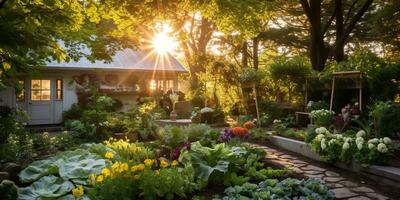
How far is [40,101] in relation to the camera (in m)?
15.4

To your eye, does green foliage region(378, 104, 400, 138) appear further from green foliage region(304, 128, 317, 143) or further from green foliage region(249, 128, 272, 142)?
green foliage region(249, 128, 272, 142)

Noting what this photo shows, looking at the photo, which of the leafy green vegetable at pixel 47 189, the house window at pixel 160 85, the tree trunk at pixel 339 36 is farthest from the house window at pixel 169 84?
the leafy green vegetable at pixel 47 189

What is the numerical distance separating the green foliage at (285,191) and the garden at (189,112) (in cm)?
2

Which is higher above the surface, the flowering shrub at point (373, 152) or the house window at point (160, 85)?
the house window at point (160, 85)

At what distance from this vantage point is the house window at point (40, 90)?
602 inches

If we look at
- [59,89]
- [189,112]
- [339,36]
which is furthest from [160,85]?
[339,36]

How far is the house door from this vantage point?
15180mm

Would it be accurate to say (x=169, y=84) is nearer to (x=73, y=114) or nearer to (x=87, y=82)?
(x=87, y=82)

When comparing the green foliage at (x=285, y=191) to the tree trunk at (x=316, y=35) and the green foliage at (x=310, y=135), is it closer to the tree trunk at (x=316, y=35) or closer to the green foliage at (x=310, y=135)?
the green foliage at (x=310, y=135)

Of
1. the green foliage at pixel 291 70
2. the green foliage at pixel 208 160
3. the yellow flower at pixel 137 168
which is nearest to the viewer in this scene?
the yellow flower at pixel 137 168

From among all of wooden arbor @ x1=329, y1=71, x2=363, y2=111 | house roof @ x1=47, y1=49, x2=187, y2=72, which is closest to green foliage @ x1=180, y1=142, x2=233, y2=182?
wooden arbor @ x1=329, y1=71, x2=363, y2=111

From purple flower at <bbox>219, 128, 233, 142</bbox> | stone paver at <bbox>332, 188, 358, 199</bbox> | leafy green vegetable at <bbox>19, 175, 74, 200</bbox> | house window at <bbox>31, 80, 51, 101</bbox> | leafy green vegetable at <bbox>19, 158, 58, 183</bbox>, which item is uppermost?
house window at <bbox>31, 80, 51, 101</bbox>

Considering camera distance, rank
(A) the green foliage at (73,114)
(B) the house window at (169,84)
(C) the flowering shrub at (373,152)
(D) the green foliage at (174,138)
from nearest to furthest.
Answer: (C) the flowering shrub at (373,152), (D) the green foliage at (174,138), (A) the green foliage at (73,114), (B) the house window at (169,84)

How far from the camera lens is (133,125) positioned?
9.83 meters
